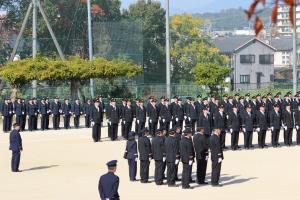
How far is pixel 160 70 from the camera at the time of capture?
67.2m

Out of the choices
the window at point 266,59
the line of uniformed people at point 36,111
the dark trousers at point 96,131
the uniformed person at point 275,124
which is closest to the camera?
the uniformed person at point 275,124

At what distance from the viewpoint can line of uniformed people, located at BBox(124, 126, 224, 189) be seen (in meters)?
16.0

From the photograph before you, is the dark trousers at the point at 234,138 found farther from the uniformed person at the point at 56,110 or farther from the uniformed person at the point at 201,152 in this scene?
the uniformed person at the point at 56,110

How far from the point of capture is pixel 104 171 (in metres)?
19.0

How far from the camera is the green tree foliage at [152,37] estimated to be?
66688 mm

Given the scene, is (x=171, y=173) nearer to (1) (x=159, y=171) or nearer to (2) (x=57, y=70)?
(1) (x=159, y=171)

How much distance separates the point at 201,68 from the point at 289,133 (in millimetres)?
14007

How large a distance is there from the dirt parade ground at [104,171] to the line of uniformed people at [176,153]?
283mm

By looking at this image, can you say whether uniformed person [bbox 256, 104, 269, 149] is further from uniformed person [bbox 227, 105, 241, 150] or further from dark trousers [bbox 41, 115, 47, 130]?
dark trousers [bbox 41, 115, 47, 130]

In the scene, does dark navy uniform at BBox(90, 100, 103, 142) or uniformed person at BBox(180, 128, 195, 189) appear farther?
dark navy uniform at BBox(90, 100, 103, 142)

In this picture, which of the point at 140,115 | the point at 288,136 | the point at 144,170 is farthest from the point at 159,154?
the point at 140,115

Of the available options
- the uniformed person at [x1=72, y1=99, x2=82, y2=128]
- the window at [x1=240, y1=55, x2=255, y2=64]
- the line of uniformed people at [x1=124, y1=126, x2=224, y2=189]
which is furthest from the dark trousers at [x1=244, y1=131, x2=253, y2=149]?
the window at [x1=240, y1=55, x2=255, y2=64]

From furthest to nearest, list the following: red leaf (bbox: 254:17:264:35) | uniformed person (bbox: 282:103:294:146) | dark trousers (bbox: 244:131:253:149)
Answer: uniformed person (bbox: 282:103:294:146) → dark trousers (bbox: 244:131:253:149) → red leaf (bbox: 254:17:264:35)

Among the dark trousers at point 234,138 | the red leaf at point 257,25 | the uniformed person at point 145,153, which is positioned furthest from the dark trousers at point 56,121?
the red leaf at point 257,25
